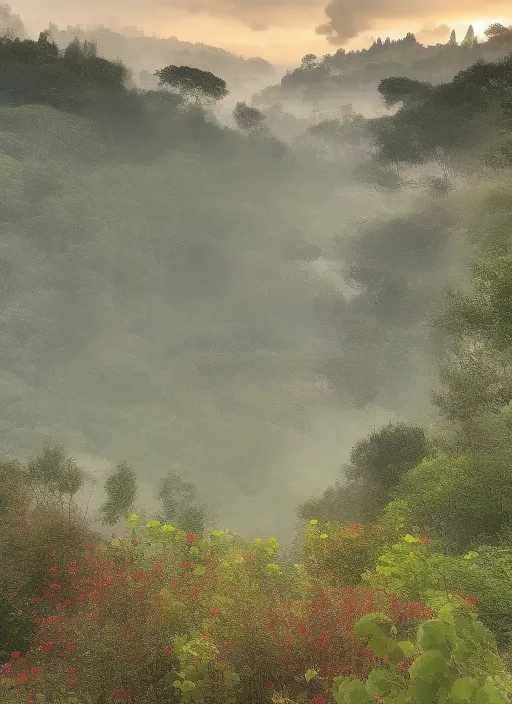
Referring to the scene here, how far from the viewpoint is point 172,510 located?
3600 centimetres

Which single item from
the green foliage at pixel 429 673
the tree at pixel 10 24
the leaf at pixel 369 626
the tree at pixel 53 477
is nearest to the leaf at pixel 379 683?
the green foliage at pixel 429 673

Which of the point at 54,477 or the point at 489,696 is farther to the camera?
the point at 54,477

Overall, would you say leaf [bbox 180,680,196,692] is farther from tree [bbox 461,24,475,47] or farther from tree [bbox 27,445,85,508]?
tree [bbox 461,24,475,47]

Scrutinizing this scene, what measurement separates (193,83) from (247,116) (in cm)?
647

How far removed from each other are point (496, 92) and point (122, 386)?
44.4 m

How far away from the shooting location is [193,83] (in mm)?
55594

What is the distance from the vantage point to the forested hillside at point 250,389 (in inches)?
279

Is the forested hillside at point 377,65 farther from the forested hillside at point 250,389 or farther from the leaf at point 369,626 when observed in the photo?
the leaf at point 369,626

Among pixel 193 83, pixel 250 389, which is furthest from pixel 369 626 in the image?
pixel 193 83

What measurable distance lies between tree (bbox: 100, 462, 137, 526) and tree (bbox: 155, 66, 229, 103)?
4105cm

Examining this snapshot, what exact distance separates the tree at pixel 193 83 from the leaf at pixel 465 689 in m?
60.6

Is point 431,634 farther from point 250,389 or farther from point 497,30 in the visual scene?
point 250,389

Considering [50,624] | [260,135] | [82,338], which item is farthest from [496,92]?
[82,338]

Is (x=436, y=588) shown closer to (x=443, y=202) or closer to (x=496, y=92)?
(x=496, y=92)
